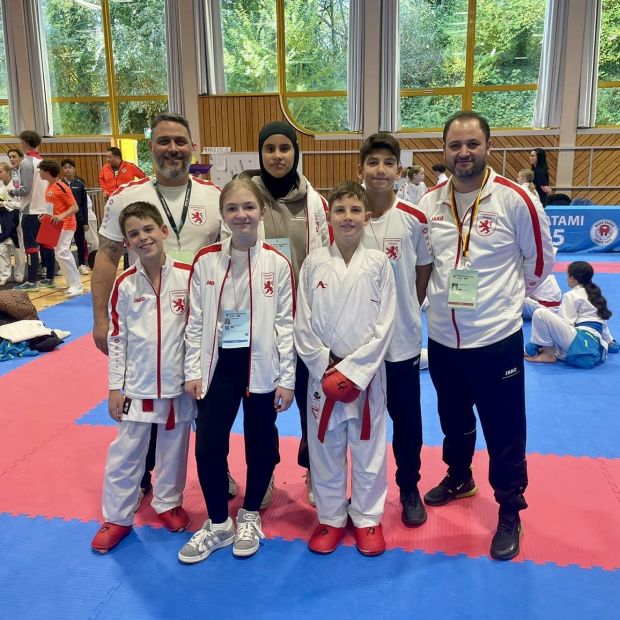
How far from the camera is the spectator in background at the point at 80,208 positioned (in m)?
9.41

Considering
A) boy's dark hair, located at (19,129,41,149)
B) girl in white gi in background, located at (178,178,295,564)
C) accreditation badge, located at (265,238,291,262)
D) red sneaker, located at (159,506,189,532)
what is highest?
Result: boy's dark hair, located at (19,129,41,149)

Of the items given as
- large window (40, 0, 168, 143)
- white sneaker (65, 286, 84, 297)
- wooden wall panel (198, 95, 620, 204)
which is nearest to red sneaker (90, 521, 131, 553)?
white sneaker (65, 286, 84, 297)

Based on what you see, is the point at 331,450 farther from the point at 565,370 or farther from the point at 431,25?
the point at 431,25

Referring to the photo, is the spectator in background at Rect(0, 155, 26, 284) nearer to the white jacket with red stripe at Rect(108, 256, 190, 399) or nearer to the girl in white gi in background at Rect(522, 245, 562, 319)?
the white jacket with red stripe at Rect(108, 256, 190, 399)

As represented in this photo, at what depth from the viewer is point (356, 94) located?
13.1 m

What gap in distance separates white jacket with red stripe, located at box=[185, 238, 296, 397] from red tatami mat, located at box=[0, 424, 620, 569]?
833mm

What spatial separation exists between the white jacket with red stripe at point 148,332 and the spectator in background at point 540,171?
10.9 meters

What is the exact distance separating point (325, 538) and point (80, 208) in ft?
27.4

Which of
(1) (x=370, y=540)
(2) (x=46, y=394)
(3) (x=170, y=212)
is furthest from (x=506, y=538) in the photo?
(2) (x=46, y=394)

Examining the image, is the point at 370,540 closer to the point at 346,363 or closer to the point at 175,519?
the point at 346,363

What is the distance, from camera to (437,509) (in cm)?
297

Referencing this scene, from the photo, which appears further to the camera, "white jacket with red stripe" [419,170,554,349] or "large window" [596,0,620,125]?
"large window" [596,0,620,125]

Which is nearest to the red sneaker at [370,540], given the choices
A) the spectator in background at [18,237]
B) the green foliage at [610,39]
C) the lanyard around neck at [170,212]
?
the lanyard around neck at [170,212]

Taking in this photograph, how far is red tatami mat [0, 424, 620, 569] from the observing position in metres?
2.67
